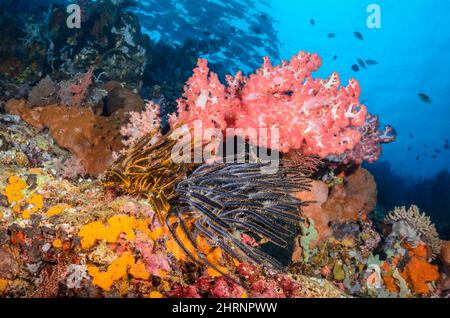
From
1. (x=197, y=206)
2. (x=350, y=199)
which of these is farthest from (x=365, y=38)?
(x=197, y=206)

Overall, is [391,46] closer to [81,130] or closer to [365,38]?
[365,38]

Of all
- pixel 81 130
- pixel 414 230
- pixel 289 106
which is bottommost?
pixel 414 230

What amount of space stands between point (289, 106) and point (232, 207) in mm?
1355

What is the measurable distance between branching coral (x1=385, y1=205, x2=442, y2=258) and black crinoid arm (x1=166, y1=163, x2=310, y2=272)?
3490mm

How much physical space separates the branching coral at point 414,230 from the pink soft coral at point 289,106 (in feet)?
10.7

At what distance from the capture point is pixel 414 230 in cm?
598

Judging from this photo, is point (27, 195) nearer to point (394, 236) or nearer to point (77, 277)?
point (77, 277)

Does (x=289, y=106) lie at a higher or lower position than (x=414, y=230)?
higher

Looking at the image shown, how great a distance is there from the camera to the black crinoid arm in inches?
112

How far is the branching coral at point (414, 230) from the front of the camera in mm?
5895

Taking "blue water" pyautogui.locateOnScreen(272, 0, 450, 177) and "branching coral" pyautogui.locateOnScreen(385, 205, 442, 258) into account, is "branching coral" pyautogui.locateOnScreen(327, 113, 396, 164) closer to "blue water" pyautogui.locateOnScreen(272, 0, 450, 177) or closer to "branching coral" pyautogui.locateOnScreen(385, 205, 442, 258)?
"branching coral" pyautogui.locateOnScreen(385, 205, 442, 258)

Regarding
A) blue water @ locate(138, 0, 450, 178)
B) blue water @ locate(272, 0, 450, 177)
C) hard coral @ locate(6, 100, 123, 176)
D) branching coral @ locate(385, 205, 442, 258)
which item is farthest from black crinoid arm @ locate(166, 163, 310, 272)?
blue water @ locate(272, 0, 450, 177)

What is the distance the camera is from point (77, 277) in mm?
2314
